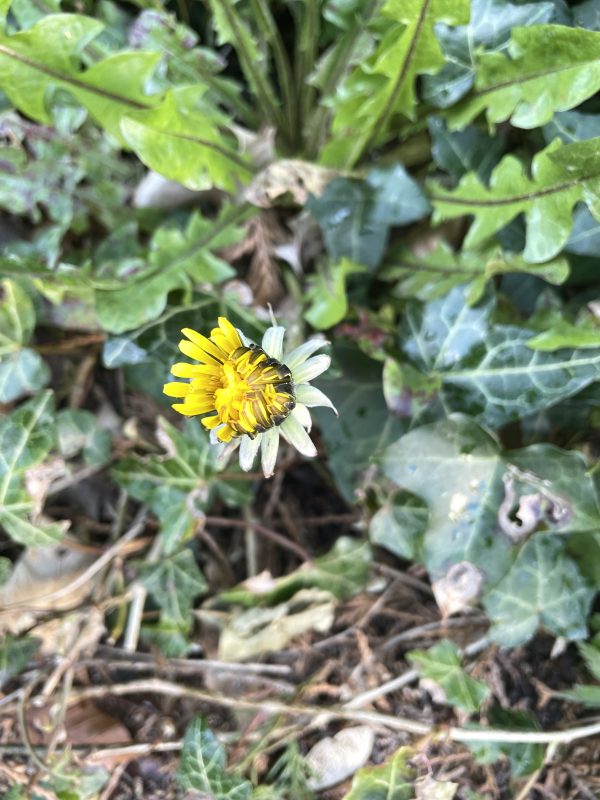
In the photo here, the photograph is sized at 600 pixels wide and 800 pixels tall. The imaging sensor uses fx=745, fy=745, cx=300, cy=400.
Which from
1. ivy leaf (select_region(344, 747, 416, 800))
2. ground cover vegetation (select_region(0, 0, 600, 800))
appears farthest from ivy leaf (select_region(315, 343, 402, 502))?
ivy leaf (select_region(344, 747, 416, 800))

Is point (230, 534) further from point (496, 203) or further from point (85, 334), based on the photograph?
point (496, 203)

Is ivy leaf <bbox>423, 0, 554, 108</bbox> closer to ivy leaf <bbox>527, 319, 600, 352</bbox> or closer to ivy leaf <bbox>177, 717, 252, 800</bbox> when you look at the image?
ivy leaf <bbox>527, 319, 600, 352</bbox>

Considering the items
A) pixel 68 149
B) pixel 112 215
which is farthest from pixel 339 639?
pixel 68 149

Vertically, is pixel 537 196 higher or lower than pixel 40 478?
higher

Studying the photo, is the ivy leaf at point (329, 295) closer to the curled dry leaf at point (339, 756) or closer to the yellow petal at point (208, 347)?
the yellow petal at point (208, 347)

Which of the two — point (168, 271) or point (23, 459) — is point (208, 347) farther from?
point (23, 459)

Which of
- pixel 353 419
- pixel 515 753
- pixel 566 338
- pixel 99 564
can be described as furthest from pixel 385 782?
pixel 566 338
